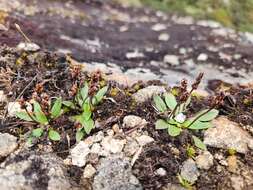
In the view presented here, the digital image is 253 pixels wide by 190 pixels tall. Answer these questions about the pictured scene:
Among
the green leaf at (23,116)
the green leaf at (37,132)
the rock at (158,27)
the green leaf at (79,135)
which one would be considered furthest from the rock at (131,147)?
the rock at (158,27)

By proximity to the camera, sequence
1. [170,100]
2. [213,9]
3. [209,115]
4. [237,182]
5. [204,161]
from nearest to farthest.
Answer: [237,182]
[204,161]
[209,115]
[170,100]
[213,9]

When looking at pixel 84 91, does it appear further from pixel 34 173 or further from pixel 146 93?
pixel 34 173

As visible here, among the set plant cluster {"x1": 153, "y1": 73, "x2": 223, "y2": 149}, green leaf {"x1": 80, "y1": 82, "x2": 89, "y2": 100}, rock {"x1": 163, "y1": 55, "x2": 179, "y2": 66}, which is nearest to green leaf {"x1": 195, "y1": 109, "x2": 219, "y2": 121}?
plant cluster {"x1": 153, "y1": 73, "x2": 223, "y2": 149}

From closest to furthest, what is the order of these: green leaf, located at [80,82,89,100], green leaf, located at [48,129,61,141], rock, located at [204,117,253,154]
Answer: green leaf, located at [48,129,61,141]
rock, located at [204,117,253,154]
green leaf, located at [80,82,89,100]

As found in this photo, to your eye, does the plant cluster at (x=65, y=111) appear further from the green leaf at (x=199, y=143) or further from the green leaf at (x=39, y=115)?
the green leaf at (x=199, y=143)

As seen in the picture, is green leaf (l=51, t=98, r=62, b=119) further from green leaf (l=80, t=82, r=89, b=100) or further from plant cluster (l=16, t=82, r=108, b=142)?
green leaf (l=80, t=82, r=89, b=100)

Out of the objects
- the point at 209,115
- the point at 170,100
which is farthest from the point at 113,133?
the point at 209,115
